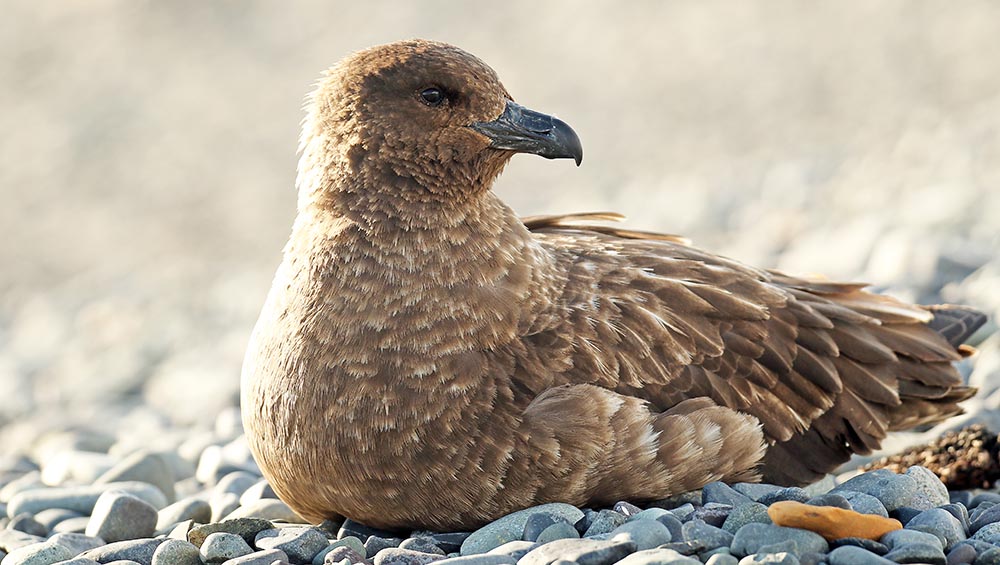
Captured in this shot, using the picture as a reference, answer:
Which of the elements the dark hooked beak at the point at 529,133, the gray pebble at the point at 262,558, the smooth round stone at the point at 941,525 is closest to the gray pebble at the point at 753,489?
the smooth round stone at the point at 941,525

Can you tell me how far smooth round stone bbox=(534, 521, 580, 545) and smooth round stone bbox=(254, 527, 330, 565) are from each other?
848 mm

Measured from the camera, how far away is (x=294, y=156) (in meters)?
16.4

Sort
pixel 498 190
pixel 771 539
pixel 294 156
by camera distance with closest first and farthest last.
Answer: pixel 771 539 < pixel 498 190 < pixel 294 156

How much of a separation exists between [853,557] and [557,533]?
1041 mm

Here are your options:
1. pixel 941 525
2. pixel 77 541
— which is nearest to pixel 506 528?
pixel 941 525

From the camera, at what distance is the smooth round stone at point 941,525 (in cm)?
443

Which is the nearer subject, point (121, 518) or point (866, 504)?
point (866, 504)

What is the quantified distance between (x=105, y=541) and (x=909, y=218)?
8.06 meters

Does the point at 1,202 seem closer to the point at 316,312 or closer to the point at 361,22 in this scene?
the point at 361,22

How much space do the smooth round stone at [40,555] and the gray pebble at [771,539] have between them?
8.47ft

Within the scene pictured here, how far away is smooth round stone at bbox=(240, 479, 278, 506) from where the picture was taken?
6.12 meters

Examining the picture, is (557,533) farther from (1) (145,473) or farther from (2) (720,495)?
(1) (145,473)

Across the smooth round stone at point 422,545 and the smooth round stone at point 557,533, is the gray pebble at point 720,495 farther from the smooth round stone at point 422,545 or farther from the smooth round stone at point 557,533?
the smooth round stone at point 422,545

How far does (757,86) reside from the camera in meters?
17.7
